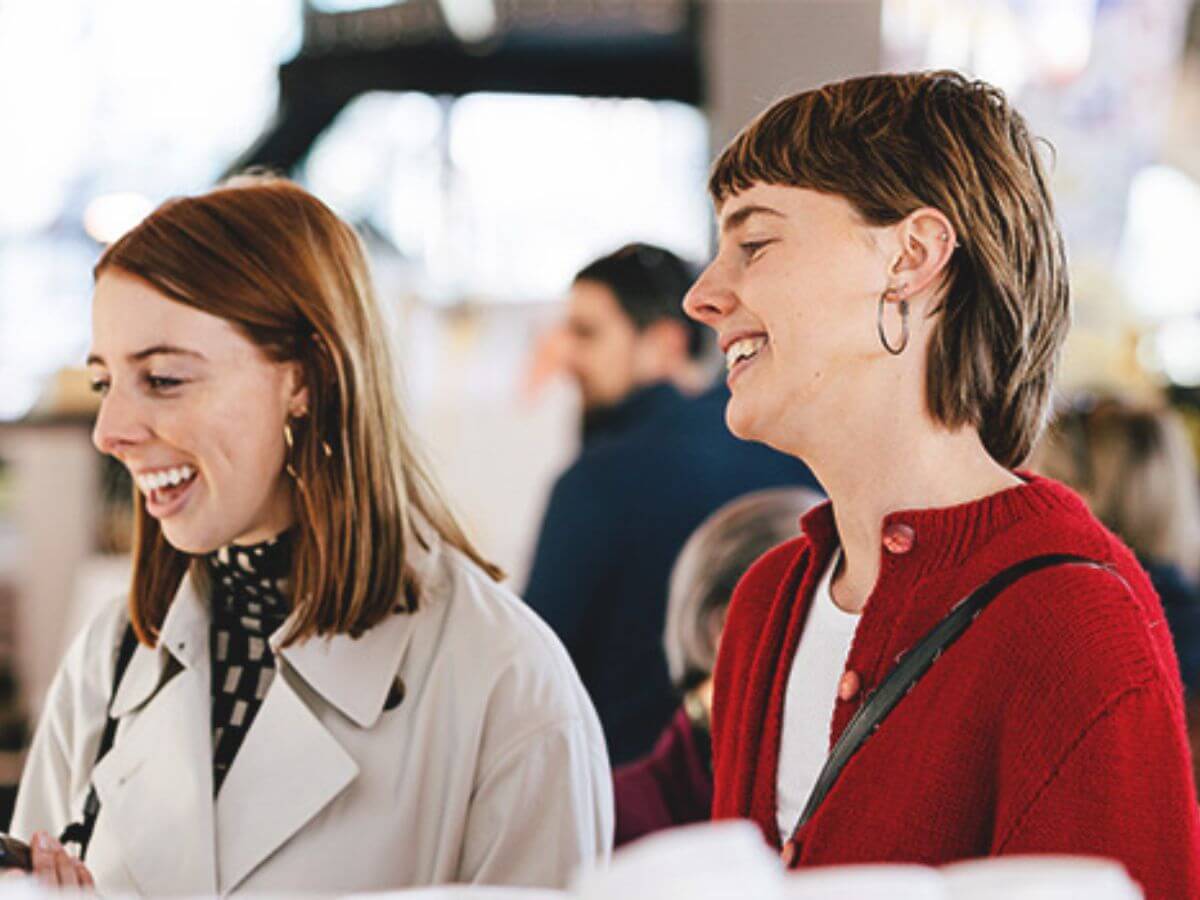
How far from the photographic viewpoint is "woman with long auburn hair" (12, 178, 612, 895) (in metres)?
1.70

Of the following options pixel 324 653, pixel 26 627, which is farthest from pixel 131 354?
pixel 26 627

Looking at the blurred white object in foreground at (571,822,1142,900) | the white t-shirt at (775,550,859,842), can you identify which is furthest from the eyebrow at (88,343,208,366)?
the blurred white object in foreground at (571,822,1142,900)

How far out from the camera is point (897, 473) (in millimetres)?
1393

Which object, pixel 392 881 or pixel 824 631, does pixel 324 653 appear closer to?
pixel 392 881

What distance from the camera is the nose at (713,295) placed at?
4.75 feet

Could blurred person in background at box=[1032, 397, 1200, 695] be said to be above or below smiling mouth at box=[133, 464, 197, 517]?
below

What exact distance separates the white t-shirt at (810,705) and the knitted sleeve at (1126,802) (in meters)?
0.26

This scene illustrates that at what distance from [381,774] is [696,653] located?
2.18 feet

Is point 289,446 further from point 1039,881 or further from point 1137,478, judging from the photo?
point 1137,478

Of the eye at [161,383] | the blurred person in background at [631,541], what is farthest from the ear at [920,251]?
the blurred person in background at [631,541]

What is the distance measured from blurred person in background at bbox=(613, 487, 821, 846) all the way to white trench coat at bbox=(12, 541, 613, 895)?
343 millimetres

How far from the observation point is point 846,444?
4.59 ft

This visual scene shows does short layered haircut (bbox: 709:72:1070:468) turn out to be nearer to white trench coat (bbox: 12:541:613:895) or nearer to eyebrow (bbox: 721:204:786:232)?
eyebrow (bbox: 721:204:786:232)

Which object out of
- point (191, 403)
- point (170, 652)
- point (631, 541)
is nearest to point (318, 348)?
point (191, 403)
